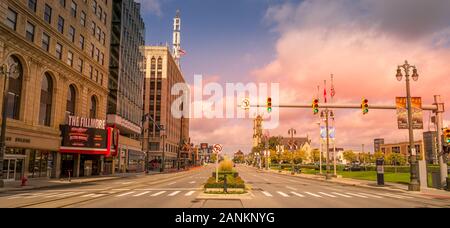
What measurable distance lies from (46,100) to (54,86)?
2.12 m

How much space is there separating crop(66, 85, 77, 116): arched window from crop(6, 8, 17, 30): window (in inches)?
557

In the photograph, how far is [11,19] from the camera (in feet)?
115

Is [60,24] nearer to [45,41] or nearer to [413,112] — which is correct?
[45,41]

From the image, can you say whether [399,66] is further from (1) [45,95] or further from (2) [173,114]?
(2) [173,114]

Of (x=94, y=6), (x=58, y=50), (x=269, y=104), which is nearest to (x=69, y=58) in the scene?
(x=58, y=50)

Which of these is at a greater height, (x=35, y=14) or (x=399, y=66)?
(x=35, y=14)

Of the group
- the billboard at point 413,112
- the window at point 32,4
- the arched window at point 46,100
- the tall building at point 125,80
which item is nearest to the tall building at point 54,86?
the arched window at point 46,100

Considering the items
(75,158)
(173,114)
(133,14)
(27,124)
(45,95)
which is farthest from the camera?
(173,114)

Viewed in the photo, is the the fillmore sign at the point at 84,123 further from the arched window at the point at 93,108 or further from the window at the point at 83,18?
the window at the point at 83,18

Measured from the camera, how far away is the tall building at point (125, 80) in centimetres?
6469
